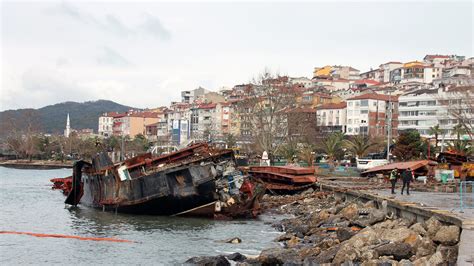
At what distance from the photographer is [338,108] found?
11800cm

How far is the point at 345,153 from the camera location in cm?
7819

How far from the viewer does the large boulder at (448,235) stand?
15.5 metres

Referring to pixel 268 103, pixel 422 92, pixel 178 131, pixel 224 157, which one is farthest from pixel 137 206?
pixel 178 131

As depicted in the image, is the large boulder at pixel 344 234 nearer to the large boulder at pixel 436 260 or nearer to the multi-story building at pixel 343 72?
the large boulder at pixel 436 260

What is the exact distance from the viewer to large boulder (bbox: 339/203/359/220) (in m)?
24.0

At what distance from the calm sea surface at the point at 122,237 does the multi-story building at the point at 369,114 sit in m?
81.5

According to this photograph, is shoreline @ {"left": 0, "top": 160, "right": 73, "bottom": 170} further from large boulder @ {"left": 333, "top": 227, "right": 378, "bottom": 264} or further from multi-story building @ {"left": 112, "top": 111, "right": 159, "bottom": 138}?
large boulder @ {"left": 333, "top": 227, "right": 378, "bottom": 264}

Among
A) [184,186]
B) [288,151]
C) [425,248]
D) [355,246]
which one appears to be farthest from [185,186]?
[288,151]

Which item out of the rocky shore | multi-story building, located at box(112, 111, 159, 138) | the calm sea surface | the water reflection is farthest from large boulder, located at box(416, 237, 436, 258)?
multi-story building, located at box(112, 111, 159, 138)

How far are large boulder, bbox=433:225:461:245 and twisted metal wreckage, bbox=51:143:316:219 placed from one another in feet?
45.3

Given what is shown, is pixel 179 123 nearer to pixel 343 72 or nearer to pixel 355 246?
pixel 343 72

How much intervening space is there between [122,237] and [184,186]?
15.2ft

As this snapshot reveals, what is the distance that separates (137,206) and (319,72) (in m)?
172

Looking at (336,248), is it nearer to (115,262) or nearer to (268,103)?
(115,262)
